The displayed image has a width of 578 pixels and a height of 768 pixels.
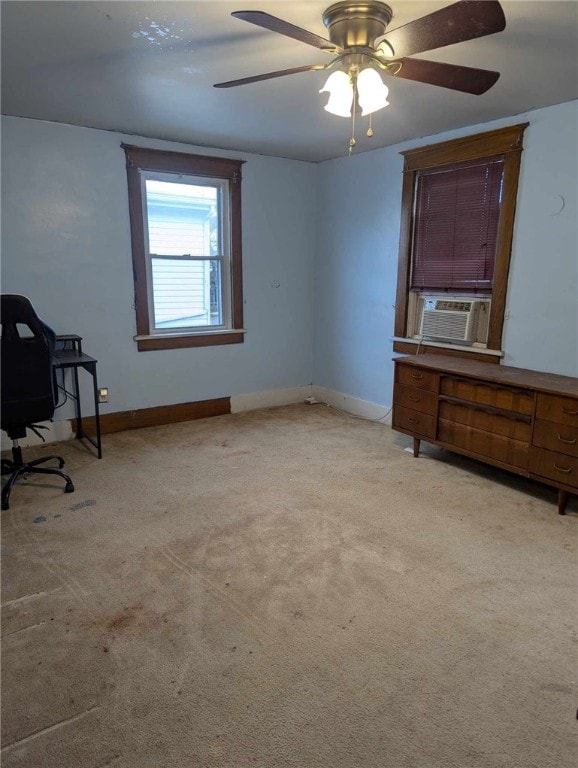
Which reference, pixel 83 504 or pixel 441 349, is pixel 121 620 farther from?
pixel 441 349

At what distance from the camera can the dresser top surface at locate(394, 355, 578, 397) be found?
9.37 feet

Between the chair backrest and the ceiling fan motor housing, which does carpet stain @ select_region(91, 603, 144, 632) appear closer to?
the chair backrest

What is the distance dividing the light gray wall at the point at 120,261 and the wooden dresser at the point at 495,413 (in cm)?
173

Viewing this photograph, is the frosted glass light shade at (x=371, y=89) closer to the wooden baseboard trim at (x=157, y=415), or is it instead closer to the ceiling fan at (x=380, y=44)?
the ceiling fan at (x=380, y=44)

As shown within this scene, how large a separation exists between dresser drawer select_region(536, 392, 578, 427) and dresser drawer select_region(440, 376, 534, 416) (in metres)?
0.06

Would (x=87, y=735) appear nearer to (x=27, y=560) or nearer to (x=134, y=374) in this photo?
(x=27, y=560)

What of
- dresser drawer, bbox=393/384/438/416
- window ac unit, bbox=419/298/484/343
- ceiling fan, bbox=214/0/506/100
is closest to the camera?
ceiling fan, bbox=214/0/506/100

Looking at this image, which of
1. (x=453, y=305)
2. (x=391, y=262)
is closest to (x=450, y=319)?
(x=453, y=305)

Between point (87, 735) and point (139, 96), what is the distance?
129 inches

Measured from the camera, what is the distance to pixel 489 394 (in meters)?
3.12

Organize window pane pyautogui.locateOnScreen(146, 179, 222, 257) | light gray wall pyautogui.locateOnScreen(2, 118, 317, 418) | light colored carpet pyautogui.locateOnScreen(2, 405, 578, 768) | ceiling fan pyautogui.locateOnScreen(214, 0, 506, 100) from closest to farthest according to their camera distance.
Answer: light colored carpet pyautogui.locateOnScreen(2, 405, 578, 768), ceiling fan pyautogui.locateOnScreen(214, 0, 506, 100), light gray wall pyautogui.locateOnScreen(2, 118, 317, 418), window pane pyautogui.locateOnScreen(146, 179, 222, 257)

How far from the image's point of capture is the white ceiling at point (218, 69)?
6.67ft

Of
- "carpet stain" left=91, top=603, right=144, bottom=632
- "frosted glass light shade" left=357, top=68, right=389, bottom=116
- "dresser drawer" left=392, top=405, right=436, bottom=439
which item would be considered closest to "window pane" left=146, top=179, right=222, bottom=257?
"dresser drawer" left=392, top=405, right=436, bottom=439

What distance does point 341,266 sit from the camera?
4.90 m
